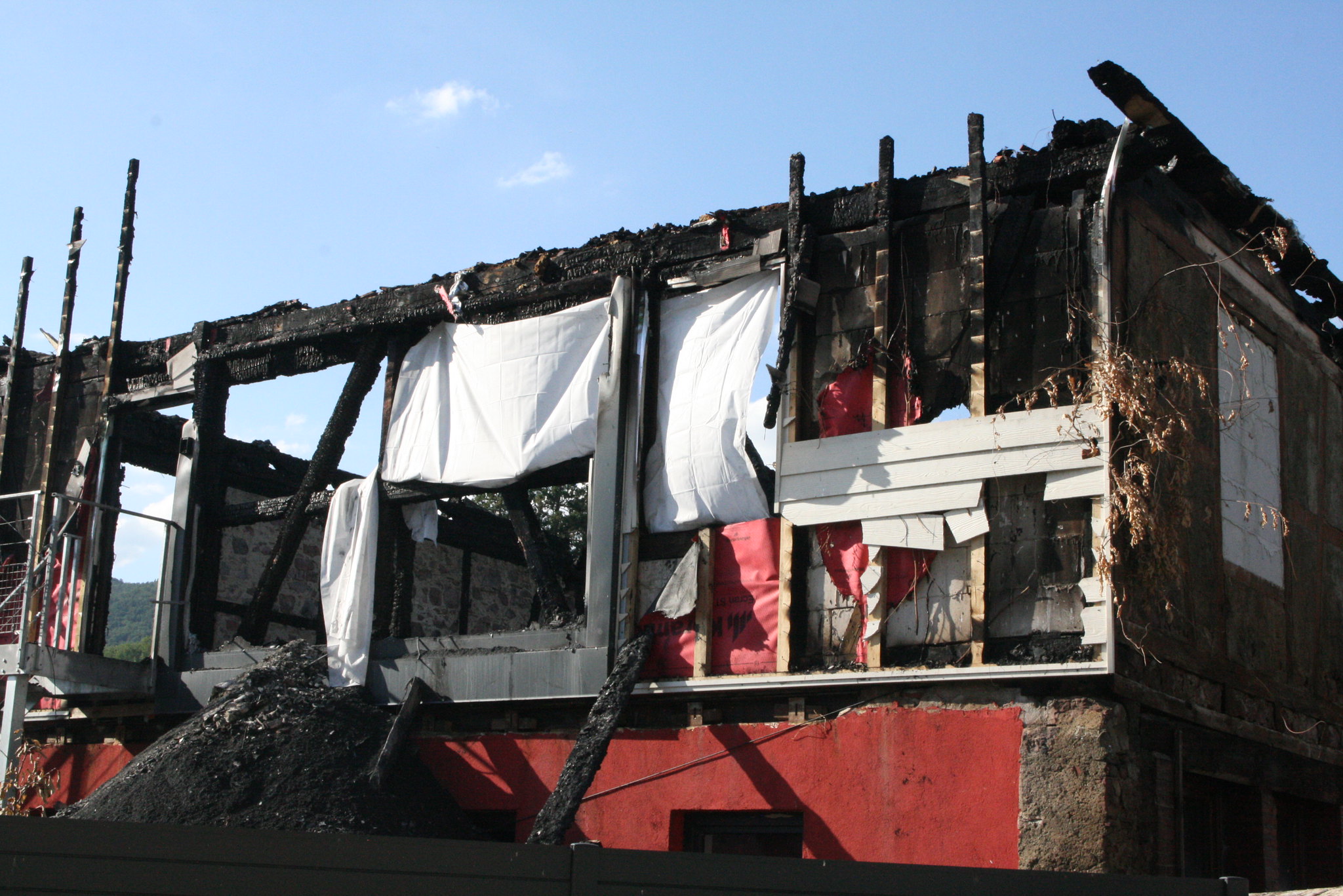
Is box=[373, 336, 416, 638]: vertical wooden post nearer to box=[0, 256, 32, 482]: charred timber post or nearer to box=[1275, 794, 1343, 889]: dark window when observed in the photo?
box=[0, 256, 32, 482]: charred timber post

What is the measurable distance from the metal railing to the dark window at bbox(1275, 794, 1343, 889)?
10227 mm

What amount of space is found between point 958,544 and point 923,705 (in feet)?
3.68

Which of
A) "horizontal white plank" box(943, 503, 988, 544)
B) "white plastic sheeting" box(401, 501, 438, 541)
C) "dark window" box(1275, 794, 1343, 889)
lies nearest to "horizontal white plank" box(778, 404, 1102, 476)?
"horizontal white plank" box(943, 503, 988, 544)

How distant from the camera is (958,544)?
9.25 m

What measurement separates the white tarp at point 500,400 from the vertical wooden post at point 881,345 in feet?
7.45

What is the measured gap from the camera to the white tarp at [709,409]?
33.9 ft

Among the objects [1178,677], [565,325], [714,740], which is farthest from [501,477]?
[1178,677]

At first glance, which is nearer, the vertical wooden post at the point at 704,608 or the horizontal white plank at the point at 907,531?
the horizontal white plank at the point at 907,531

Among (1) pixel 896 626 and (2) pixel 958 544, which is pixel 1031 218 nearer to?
(2) pixel 958 544

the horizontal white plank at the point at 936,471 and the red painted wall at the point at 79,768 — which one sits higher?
the horizontal white plank at the point at 936,471

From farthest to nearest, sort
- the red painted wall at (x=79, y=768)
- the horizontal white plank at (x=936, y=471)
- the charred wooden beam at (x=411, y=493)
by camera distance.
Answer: the red painted wall at (x=79, y=768) < the charred wooden beam at (x=411, y=493) < the horizontal white plank at (x=936, y=471)

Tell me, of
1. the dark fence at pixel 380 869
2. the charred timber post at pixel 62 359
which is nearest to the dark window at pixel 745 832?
the dark fence at pixel 380 869

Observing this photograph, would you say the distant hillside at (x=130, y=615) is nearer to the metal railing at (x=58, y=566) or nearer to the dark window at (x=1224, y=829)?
the metal railing at (x=58, y=566)

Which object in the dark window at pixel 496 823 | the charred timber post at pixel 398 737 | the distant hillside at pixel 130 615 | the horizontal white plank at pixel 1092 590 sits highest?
the distant hillside at pixel 130 615
